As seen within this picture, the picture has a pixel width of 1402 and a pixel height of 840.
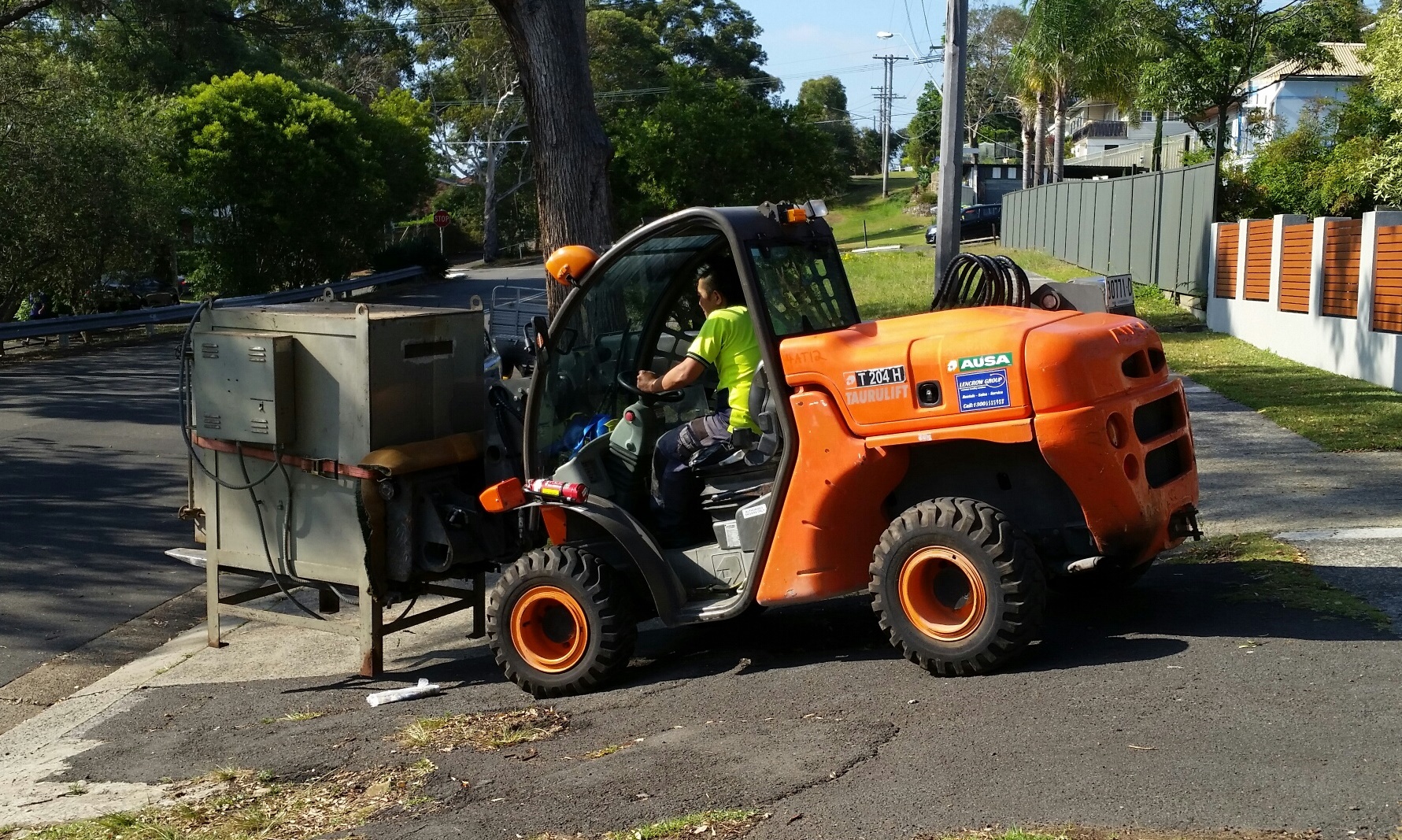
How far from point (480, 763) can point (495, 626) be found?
4.29 feet

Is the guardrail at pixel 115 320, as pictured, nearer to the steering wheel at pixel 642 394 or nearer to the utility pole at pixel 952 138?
the utility pole at pixel 952 138

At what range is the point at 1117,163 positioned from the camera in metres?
74.1

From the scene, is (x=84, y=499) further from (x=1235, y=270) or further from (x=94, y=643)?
(x=1235, y=270)

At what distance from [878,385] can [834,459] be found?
0.38 metres

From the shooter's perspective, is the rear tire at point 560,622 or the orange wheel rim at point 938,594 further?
the rear tire at point 560,622

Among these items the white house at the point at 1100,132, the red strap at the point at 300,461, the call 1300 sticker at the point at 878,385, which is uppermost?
the white house at the point at 1100,132

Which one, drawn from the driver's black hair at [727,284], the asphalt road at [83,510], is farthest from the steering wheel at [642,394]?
the asphalt road at [83,510]

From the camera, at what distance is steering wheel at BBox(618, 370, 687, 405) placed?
22.0 ft

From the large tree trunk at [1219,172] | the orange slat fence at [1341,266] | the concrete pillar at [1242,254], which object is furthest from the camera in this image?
the large tree trunk at [1219,172]

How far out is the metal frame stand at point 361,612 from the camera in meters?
7.28

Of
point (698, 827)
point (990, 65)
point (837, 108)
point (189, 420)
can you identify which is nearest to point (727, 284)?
point (698, 827)

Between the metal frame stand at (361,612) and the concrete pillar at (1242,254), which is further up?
the concrete pillar at (1242,254)

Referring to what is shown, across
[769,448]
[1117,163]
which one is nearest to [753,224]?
[769,448]

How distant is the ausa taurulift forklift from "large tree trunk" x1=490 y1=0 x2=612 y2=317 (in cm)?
406
